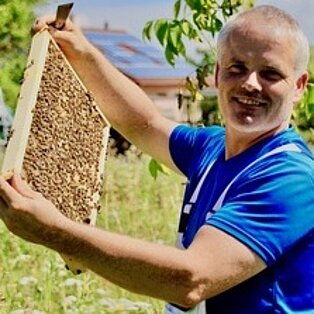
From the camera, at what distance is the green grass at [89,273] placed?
5723 millimetres

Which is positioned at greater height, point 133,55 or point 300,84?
point 300,84

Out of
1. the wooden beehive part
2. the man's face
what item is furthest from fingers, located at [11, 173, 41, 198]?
the man's face

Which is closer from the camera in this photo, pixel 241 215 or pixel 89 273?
pixel 241 215

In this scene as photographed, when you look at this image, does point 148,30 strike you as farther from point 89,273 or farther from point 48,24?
point 89,273

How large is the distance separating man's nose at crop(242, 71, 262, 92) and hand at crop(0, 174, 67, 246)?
66 centimetres

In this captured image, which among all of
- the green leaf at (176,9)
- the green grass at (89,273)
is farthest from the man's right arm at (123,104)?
the green grass at (89,273)

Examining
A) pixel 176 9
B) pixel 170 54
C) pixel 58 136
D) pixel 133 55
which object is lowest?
pixel 133 55

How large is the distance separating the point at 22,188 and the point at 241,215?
56cm

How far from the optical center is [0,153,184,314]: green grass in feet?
18.8

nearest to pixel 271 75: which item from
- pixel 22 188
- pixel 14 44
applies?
Result: pixel 22 188

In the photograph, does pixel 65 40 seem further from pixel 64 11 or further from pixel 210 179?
pixel 210 179

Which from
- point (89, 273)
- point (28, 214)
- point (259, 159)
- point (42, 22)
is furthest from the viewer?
point (89, 273)

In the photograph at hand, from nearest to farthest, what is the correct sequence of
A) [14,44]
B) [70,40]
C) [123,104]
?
[70,40] → [123,104] → [14,44]

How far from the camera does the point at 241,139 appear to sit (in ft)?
10.7
